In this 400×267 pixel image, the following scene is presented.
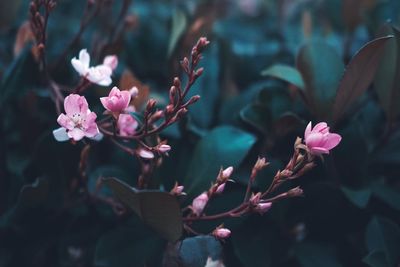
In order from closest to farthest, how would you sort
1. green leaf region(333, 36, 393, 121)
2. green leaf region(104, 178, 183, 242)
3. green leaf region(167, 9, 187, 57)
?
green leaf region(104, 178, 183, 242) < green leaf region(333, 36, 393, 121) < green leaf region(167, 9, 187, 57)

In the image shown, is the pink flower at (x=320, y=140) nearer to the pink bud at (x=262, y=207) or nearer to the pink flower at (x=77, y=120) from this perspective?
the pink bud at (x=262, y=207)

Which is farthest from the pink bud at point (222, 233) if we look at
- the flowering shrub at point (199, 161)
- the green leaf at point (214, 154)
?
the green leaf at point (214, 154)

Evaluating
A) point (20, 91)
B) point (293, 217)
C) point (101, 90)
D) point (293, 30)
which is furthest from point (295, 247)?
point (293, 30)

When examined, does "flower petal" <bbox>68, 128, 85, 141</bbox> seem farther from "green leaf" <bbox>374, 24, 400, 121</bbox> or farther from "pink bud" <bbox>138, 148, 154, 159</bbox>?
"green leaf" <bbox>374, 24, 400, 121</bbox>

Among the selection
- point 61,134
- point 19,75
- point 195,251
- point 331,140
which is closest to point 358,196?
point 331,140

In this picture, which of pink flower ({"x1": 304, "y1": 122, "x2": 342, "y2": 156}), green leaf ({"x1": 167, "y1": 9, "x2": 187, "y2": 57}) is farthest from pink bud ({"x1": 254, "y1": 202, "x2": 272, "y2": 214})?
green leaf ({"x1": 167, "y1": 9, "x2": 187, "y2": 57})

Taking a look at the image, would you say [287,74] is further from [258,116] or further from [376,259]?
[376,259]

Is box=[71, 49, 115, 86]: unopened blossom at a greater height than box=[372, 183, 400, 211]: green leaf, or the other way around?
box=[71, 49, 115, 86]: unopened blossom

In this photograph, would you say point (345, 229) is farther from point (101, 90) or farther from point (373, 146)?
point (101, 90)
